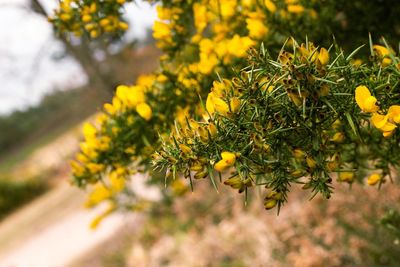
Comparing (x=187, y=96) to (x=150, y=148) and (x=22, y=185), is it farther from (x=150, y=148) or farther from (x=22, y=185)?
(x=22, y=185)

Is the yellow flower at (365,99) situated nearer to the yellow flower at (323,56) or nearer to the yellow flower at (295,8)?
the yellow flower at (323,56)

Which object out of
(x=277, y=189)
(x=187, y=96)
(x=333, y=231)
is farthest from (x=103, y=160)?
(x=333, y=231)

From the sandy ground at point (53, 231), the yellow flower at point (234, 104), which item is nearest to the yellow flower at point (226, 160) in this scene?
the yellow flower at point (234, 104)

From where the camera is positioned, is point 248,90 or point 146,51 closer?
point 248,90

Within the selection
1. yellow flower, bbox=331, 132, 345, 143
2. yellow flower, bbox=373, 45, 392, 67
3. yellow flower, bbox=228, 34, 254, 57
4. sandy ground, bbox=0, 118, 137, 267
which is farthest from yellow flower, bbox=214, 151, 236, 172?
sandy ground, bbox=0, 118, 137, 267

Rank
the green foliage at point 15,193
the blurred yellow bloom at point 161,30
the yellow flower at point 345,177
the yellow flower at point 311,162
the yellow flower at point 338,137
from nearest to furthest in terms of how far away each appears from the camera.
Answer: the yellow flower at point 311,162
the yellow flower at point 338,137
the yellow flower at point 345,177
the blurred yellow bloom at point 161,30
the green foliage at point 15,193

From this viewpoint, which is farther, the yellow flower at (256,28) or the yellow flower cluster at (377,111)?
the yellow flower at (256,28)

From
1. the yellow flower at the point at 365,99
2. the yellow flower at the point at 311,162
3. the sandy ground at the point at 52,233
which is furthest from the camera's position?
the sandy ground at the point at 52,233
